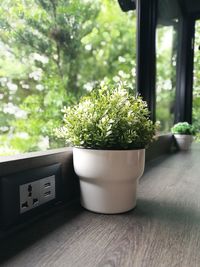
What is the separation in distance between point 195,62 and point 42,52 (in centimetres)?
220

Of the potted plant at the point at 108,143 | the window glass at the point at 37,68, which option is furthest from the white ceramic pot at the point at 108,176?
the window glass at the point at 37,68

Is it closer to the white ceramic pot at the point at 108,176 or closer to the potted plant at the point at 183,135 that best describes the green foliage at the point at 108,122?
the white ceramic pot at the point at 108,176

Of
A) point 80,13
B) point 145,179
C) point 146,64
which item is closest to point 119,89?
point 145,179

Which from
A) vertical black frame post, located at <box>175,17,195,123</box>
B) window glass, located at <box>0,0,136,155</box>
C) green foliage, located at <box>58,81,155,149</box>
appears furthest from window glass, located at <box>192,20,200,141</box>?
green foliage, located at <box>58,81,155,149</box>

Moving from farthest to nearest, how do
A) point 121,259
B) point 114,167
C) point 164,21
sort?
point 164,21
point 114,167
point 121,259

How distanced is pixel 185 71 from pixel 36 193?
246 centimetres

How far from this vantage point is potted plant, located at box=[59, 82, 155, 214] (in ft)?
2.00

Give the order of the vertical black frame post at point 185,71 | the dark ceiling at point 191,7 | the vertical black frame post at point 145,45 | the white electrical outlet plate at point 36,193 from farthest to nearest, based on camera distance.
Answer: the vertical black frame post at point 185,71
the dark ceiling at point 191,7
the vertical black frame post at point 145,45
the white electrical outlet plate at point 36,193

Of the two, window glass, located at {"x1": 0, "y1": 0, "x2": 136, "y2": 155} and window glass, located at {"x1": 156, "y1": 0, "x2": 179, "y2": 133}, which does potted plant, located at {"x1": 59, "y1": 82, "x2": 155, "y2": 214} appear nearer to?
window glass, located at {"x1": 0, "y1": 0, "x2": 136, "y2": 155}

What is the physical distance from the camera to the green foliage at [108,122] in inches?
24.1

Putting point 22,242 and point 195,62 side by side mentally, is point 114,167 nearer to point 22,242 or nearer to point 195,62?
point 22,242

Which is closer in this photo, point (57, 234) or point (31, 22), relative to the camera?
point (57, 234)

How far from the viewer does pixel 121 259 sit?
45cm

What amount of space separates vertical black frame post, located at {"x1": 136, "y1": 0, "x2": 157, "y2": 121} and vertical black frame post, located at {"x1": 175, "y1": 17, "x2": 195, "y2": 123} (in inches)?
40.9
